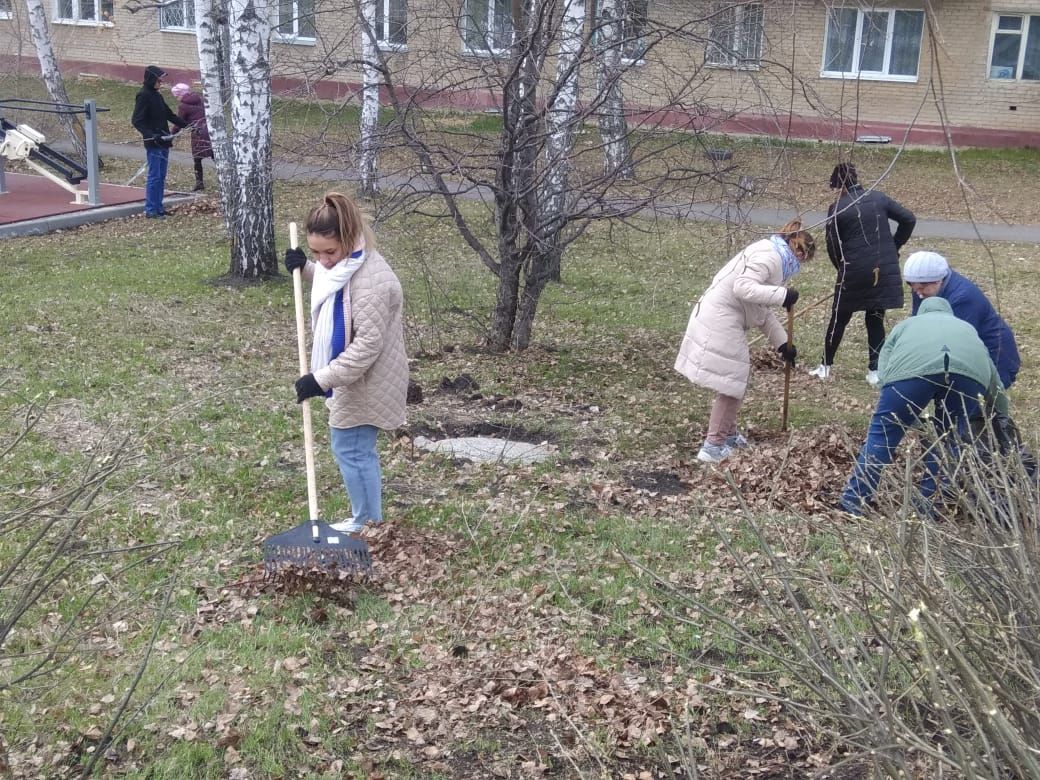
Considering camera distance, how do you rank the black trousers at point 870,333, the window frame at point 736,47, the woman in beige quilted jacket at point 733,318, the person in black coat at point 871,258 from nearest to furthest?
1. the woman in beige quilted jacket at point 733,318
2. the window frame at point 736,47
3. the person in black coat at point 871,258
4. the black trousers at point 870,333

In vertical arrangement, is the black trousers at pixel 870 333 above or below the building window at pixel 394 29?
below

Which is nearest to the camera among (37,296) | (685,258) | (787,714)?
(787,714)

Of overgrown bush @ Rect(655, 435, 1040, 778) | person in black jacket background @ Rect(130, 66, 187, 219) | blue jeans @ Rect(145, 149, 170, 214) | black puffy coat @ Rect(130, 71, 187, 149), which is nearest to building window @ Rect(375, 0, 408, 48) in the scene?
overgrown bush @ Rect(655, 435, 1040, 778)

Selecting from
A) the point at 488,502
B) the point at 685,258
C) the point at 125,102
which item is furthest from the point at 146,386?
the point at 125,102

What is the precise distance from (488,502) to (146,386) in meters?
3.23

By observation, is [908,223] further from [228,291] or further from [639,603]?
[228,291]

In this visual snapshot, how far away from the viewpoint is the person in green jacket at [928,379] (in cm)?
580

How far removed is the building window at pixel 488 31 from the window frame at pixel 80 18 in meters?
24.8

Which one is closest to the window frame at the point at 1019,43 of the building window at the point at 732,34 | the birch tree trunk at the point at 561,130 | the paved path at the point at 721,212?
the paved path at the point at 721,212

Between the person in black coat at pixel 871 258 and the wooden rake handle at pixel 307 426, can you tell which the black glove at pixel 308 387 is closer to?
the wooden rake handle at pixel 307 426

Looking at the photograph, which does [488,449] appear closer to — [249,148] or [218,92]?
[249,148]

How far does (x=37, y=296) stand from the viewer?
10.9 meters

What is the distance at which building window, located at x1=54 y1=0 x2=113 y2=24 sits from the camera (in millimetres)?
32469

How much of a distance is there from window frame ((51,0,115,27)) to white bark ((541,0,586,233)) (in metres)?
25.5
